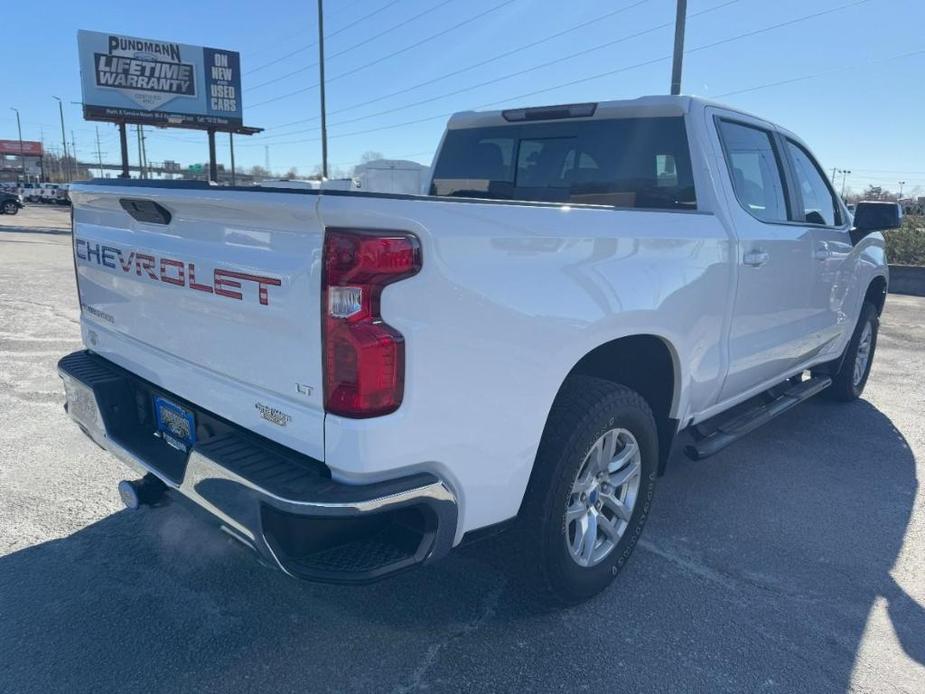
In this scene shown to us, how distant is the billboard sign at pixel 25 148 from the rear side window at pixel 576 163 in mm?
120254

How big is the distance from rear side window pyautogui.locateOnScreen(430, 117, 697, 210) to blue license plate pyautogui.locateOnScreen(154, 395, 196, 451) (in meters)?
2.22

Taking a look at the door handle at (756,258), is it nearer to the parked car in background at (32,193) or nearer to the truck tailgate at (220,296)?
the truck tailgate at (220,296)

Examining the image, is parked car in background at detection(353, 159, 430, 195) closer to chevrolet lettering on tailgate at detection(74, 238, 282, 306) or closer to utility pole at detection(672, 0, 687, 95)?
chevrolet lettering on tailgate at detection(74, 238, 282, 306)

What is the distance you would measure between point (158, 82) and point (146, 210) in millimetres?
35378

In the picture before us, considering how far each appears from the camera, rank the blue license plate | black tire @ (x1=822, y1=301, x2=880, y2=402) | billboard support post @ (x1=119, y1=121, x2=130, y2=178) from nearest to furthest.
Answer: the blue license plate < black tire @ (x1=822, y1=301, x2=880, y2=402) < billboard support post @ (x1=119, y1=121, x2=130, y2=178)

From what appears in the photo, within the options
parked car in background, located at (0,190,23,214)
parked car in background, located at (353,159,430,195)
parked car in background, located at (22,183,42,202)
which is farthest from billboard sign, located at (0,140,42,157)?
parked car in background, located at (353,159,430,195)

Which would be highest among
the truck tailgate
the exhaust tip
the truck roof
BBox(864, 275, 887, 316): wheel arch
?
the truck roof

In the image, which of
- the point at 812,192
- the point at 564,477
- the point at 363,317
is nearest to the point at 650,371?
the point at 564,477

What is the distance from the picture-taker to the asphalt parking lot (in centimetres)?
241

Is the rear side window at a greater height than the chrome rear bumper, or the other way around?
the rear side window

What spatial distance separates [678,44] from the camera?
40.2ft

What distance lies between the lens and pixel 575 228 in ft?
7.63

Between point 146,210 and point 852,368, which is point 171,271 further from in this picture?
point 852,368

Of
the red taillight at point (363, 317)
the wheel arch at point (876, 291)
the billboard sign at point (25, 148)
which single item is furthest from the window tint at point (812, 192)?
the billboard sign at point (25, 148)
